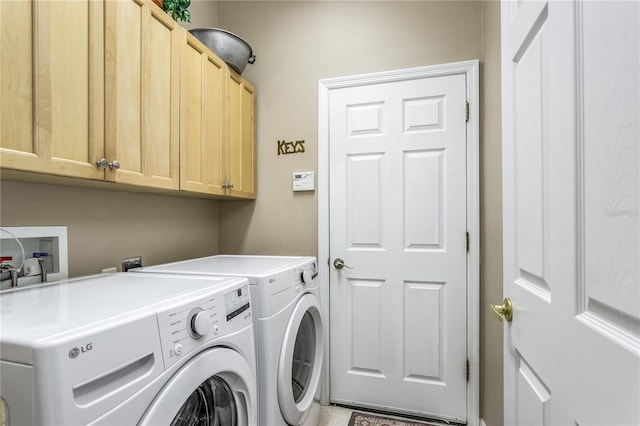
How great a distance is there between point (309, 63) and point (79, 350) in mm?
2062

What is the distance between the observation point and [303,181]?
6.86 ft

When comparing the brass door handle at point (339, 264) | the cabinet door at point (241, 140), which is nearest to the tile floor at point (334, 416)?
the brass door handle at point (339, 264)

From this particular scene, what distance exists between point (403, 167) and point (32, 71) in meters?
1.71

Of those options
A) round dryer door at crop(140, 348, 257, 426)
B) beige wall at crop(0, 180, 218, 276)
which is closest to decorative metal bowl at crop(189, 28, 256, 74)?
beige wall at crop(0, 180, 218, 276)

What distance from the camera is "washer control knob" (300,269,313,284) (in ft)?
4.96

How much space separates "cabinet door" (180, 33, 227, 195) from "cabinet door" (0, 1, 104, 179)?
0.43 m

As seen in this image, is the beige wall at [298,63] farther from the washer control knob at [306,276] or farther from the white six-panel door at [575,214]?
the white six-panel door at [575,214]

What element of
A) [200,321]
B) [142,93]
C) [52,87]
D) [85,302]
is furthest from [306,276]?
[52,87]

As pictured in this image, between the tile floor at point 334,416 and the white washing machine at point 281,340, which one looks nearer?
the white washing machine at point 281,340

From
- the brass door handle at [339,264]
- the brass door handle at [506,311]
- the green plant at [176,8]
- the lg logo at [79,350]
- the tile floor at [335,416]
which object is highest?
the green plant at [176,8]

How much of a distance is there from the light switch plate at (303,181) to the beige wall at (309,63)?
43 millimetres

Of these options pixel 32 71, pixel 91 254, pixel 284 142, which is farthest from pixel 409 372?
pixel 32 71

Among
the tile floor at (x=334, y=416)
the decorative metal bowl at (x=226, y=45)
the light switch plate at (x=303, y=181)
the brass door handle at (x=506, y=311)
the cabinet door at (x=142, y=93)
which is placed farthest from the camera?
the light switch plate at (x=303, y=181)

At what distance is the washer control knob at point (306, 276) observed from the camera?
1.51 meters
